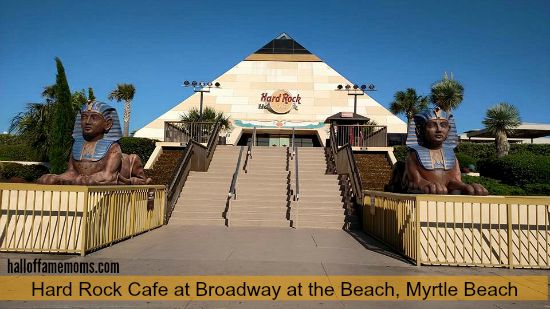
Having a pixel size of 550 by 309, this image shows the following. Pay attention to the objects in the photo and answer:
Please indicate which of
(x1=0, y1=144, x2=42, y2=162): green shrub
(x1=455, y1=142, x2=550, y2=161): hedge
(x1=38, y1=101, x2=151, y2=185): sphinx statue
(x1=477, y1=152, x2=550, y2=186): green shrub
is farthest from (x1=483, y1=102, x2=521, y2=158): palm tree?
(x1=0, y1=144, x2=42, y2=162): green shrub

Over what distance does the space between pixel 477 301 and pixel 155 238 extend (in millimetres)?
5484

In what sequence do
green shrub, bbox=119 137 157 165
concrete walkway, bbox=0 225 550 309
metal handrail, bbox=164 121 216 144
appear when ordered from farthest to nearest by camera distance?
green shrub, bbox=119 137 157 165 → metal handrail, bbox=164 121 216 144 → concrete walkway, bbox=0 225 550 309

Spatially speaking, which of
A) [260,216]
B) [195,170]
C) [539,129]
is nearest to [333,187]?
[260,216]

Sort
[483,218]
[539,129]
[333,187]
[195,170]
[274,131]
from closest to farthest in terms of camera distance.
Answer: [483,218]
[333,187]
[195,170]
[539,129]
[274,131]

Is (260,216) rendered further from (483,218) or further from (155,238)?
(483,218)

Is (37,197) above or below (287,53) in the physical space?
below

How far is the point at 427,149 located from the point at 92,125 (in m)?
6.70

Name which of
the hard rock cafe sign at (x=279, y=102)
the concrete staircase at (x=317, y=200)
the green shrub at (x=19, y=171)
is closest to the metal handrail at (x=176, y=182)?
the concrete staircase at (x=317, y=200)

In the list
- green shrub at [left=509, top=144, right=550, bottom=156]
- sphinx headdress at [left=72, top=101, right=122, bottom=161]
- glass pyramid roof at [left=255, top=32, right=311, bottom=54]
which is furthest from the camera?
glass pyramid roof at [left=255, top=32, right=311, bottom=54]

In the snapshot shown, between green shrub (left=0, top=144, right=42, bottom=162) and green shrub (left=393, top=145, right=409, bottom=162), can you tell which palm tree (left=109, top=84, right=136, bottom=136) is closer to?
green shrub (left=0, top=144, right=42, bottom=162)

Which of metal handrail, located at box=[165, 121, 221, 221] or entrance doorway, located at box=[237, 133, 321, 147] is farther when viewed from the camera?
entrance doorway, located at box=[237, 133, 321, 147]

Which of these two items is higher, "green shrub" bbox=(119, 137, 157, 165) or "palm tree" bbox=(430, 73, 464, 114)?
"palm tree" bbox=(430, 73, 464, 114)

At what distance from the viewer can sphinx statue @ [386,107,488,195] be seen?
22.8 ft

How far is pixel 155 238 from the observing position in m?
7.09
